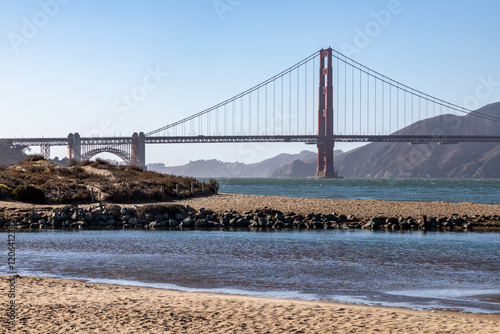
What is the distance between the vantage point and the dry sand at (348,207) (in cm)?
2691

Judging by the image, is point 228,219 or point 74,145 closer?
point 228,219

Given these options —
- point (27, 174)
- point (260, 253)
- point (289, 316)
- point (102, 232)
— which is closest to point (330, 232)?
point (260, 253)

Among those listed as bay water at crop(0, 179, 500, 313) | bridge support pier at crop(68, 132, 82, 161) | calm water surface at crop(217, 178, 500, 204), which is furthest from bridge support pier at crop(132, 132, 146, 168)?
bay water at crop(0, 179, 500, 313)

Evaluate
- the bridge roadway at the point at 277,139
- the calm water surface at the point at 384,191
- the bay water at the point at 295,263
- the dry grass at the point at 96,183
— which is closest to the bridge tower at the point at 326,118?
the bridge roadway at the point at 277,139

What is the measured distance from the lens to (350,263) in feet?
45.9

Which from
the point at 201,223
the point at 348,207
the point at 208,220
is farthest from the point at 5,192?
the point at 348,207

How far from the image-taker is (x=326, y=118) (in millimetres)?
116625

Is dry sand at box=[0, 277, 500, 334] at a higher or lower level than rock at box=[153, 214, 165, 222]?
lower

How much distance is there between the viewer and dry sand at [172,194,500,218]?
2691 cm

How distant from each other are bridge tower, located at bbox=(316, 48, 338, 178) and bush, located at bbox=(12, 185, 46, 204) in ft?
273

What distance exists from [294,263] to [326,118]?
104 meters

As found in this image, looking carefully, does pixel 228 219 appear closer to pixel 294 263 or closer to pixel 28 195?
pixel 294 263

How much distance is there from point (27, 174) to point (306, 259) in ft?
89.7

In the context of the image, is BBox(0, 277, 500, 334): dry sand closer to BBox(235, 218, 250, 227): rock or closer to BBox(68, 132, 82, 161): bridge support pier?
BBox(235, 218, 250, 227): rock
